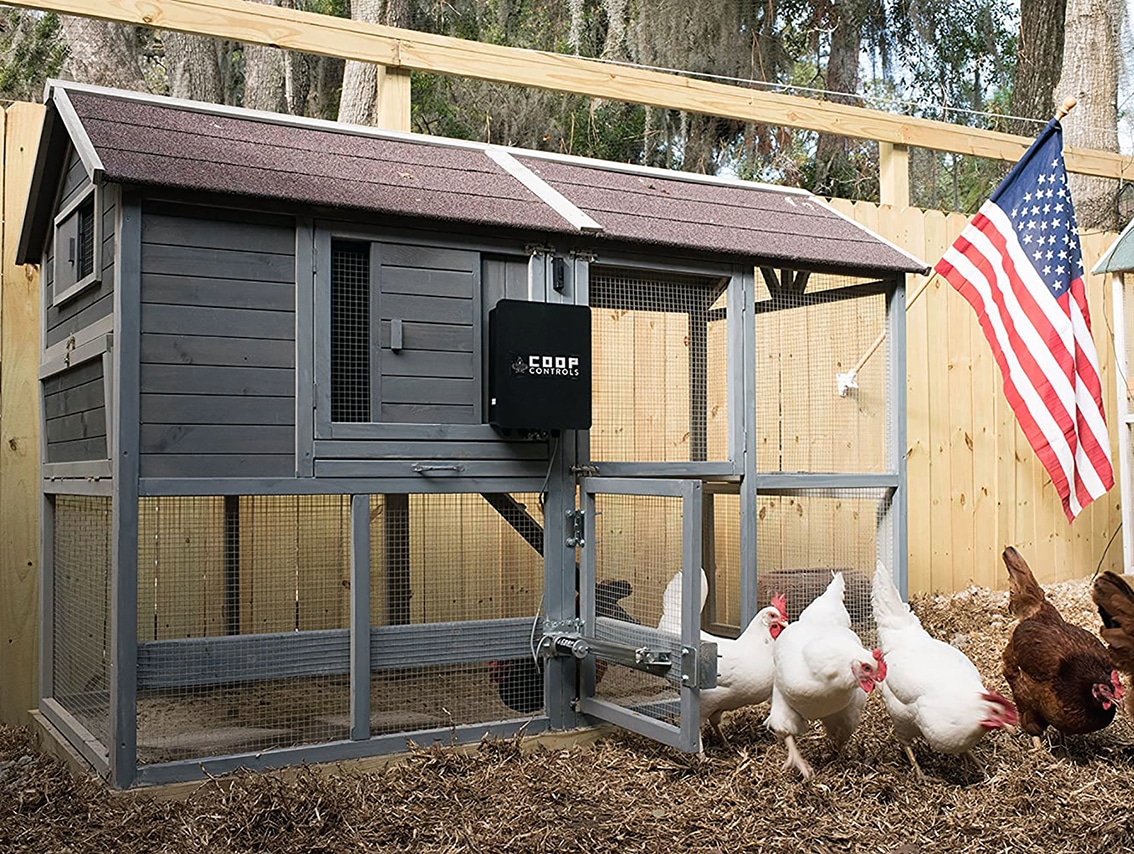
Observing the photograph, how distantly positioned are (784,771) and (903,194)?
11.4ft

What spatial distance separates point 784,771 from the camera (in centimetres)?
336

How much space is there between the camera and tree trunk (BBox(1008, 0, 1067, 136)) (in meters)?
8.49

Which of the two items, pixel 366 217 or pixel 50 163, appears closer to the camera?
pixel 366 217

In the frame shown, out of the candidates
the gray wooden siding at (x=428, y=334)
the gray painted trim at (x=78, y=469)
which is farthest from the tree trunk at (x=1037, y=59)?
the gray painted trim at (x=78, y=469)

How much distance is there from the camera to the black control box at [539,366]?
11.1 ft

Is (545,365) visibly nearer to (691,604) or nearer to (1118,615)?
(691,604)

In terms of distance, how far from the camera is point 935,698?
3191 millimetres

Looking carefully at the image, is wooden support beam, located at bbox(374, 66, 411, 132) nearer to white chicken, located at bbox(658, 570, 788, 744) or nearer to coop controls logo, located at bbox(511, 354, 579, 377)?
coop controls logo, located at bbox(511, 354, 579, 377)

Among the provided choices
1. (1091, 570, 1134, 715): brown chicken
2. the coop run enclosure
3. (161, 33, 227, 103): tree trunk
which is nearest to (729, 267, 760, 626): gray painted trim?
the coop run enclosure

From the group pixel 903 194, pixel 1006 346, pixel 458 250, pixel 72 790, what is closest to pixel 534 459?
pixel 458 250

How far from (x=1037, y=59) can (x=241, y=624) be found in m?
7.76

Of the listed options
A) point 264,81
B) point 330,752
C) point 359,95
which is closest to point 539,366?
point 330,752

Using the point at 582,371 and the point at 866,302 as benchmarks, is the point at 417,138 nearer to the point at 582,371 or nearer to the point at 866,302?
the point at 582,371

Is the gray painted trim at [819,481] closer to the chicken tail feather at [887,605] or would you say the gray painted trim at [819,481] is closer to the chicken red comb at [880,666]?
the chicken tail feather at [887,605]
